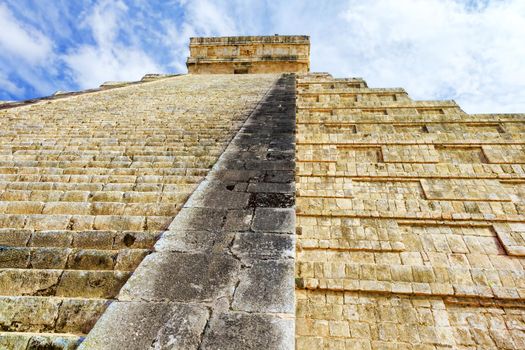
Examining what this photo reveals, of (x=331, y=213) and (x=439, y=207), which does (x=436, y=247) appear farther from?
(x=331, y=213)

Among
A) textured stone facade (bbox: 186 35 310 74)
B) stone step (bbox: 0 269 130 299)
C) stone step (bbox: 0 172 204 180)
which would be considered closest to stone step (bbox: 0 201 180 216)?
stone step (bbox: 0 172 204 180)

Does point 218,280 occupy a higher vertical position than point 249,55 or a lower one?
lower

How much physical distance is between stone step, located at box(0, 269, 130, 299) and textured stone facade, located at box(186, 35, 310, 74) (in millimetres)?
13730

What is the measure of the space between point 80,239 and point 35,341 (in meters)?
0.96

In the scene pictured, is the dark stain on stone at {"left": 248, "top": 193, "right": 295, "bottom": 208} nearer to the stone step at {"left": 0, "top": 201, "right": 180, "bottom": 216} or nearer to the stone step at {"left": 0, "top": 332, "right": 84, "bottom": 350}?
the stone step at {"left": 0, "top": 201, "right": 180, "bottom": 216}

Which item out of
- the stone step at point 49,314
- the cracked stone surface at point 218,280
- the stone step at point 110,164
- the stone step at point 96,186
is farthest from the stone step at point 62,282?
the stone step at point 110,164

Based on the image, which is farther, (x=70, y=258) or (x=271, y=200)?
(x=271, y=200)

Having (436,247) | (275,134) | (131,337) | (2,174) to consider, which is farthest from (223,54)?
(131,337)

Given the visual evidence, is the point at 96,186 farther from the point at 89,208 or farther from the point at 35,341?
the point at 35,341

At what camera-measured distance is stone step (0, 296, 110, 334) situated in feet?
5.71

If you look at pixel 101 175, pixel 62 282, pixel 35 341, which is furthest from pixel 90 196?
pixel 35 341

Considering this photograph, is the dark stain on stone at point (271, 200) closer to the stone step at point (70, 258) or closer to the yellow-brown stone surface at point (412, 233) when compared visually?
the yellow-brown stone surface at point (412, 233)

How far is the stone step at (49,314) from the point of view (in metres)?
1.74

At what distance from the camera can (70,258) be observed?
7.26 ft
